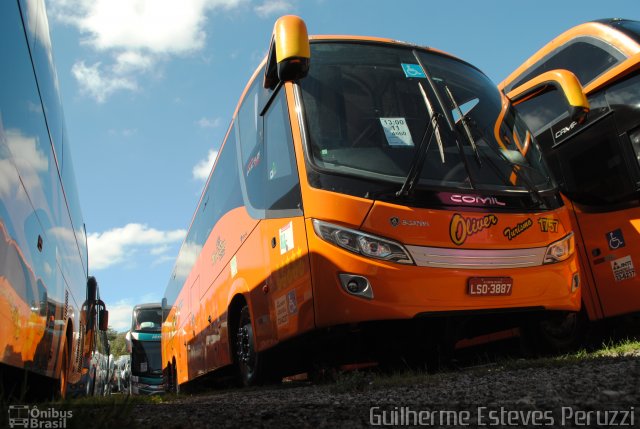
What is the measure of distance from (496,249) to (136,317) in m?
21.7

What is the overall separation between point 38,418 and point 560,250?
420cm

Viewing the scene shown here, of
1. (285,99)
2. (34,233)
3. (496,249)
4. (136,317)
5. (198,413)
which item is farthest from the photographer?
(136,317)

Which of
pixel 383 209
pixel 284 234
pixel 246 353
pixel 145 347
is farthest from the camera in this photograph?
pixel 145 347

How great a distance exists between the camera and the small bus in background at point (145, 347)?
23.6m

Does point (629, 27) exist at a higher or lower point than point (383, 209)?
higher

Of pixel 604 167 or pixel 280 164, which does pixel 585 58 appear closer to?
pixel 604 167

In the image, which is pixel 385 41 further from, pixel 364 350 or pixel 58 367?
pixel 58 367

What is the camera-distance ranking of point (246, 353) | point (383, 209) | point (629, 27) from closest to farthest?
point (383, 209) → point (246, 353) → point (629, 27)

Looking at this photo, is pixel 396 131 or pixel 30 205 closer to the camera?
pixel 30 205

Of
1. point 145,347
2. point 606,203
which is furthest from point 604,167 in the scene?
point 145,347

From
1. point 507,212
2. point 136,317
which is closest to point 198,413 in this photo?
point 507,212

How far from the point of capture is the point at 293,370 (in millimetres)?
5477

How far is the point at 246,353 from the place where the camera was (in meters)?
5.91

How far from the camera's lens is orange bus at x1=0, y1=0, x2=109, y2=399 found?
3240 mm
